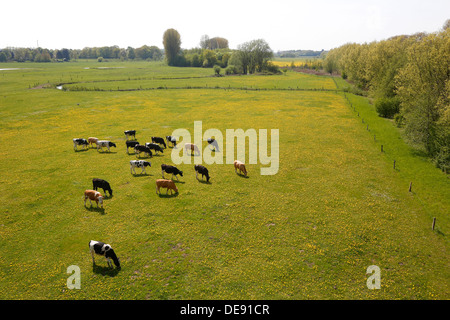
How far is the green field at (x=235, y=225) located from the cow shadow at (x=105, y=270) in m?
0.08

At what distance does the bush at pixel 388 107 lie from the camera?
51562 mm

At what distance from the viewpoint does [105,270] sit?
15.2m

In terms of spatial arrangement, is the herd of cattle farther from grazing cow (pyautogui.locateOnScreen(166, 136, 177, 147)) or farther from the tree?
the tree

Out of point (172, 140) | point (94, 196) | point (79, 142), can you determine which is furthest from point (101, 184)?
point (79, 142)

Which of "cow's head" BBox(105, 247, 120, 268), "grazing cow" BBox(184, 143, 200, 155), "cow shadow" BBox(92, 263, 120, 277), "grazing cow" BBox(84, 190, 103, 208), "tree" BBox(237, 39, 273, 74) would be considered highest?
"tree" BBox(237, 39, 273, 74)

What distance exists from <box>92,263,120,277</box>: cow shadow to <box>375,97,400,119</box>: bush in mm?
56375

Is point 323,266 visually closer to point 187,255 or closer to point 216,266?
point 216,266

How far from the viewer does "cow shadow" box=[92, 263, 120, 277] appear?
14914 millimetres

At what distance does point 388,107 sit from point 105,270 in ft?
187

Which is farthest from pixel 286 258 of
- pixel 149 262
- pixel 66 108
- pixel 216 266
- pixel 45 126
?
pixel 66 108

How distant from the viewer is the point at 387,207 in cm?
2177

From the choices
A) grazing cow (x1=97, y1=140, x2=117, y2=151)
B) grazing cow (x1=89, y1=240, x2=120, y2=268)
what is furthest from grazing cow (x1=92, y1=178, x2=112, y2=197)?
grazing cow (x1=97, y1=140, x2=117, y2=151)

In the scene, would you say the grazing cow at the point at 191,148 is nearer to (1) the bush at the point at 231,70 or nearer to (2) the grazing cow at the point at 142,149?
(2) the grazing cow at the point at 142,149

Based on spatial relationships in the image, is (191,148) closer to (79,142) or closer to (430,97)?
(79,142)
